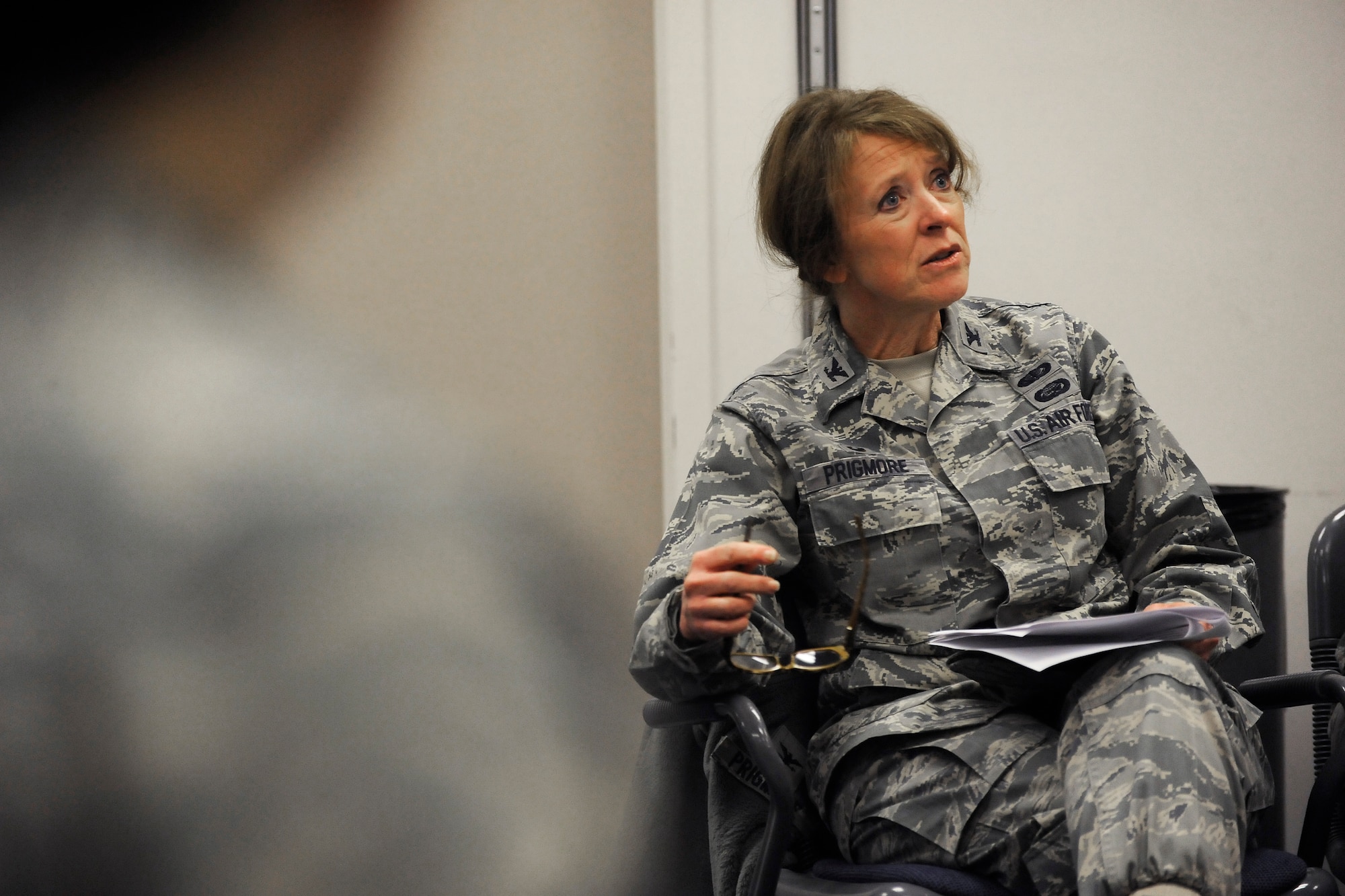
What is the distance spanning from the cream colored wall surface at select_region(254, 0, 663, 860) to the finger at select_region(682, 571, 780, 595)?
1.02 meters

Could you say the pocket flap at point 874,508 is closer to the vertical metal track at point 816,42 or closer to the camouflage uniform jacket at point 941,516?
the camouflage uniform jacket at point 941,516

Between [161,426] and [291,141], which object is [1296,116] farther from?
[161,426]

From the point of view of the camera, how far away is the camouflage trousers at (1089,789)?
101 cm

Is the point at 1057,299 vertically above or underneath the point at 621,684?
above

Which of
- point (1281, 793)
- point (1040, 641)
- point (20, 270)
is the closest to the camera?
point (1040, 641)

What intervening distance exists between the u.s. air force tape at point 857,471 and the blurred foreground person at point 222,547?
33.9 inches

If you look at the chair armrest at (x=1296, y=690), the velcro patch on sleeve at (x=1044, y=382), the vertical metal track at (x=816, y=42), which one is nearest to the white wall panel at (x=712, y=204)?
the vertical metal track at (x=816, y=42)

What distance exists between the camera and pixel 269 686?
2.00 meters

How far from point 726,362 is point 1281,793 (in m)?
1.28

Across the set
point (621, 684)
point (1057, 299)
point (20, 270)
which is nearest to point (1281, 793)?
point (1057, 299)

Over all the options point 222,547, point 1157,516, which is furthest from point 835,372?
point 222,547

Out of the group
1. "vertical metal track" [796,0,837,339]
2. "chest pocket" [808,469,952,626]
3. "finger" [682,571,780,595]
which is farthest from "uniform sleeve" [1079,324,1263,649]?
"vertical metal track" [796,0,837,339]

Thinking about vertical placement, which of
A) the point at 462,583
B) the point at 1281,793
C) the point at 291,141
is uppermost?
the point at 291,141

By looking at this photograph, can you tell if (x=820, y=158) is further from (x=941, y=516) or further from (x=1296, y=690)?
(x=1296, y=690)
